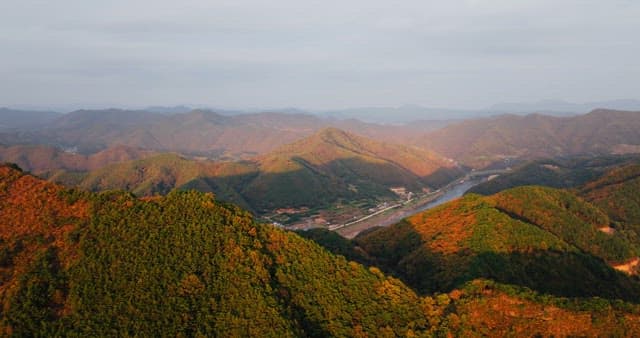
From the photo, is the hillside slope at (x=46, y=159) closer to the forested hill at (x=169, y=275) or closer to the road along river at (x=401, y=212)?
the road along river at (x=401, y=212)

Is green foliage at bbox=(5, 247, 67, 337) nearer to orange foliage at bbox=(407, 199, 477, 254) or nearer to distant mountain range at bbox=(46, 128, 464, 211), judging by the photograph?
orange foliage at bbox=(407, 199, 477, 254)

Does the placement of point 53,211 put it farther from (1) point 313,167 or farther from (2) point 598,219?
(1) point 313,167

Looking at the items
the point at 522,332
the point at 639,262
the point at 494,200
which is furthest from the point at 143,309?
the point at 639,262

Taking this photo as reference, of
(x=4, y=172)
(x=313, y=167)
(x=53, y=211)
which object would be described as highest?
(x=4, y=172)

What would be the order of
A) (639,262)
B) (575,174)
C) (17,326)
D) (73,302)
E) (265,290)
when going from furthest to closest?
(575,174)
(639,262)
(265,290)
(73,302)
(17,326)

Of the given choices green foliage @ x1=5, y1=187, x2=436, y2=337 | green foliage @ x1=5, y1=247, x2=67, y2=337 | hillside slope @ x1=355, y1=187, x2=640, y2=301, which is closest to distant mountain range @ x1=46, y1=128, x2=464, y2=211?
hillside slope @ x1=355, y1=187, x2=640, y2=301

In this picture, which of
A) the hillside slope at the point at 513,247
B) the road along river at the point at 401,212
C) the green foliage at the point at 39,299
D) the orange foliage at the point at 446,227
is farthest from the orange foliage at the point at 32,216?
the road along river at the point at 401,212
